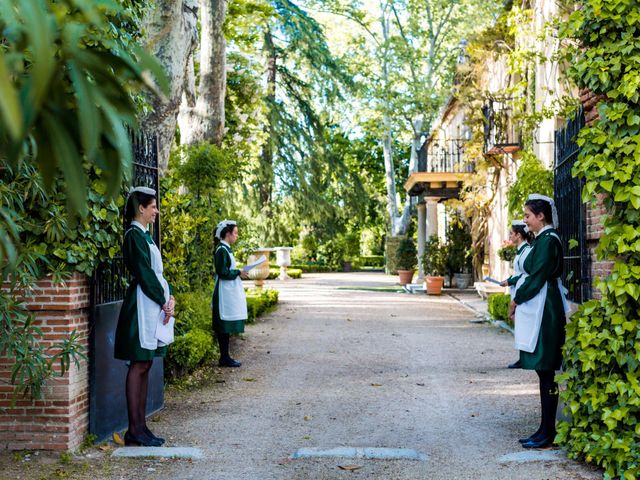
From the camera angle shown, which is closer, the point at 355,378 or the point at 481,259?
the point at 355,378

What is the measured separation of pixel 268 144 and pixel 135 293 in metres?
24.4

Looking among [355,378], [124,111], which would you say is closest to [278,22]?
[355,378]

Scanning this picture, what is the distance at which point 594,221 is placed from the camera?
219 inches

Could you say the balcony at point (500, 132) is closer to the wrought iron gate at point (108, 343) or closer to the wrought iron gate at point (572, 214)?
the wrought iron gate at point (572, 214)

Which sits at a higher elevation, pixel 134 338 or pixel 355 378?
pixel 134 338

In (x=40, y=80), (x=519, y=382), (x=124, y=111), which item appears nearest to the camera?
(x=40, y=80)

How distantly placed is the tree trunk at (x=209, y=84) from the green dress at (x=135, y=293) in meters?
7.80

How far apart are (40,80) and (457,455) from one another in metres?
5.09

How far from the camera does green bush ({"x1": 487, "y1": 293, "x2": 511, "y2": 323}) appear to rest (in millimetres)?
14570

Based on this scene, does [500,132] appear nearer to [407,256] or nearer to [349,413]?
[407,256]

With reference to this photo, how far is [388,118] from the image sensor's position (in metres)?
32.3

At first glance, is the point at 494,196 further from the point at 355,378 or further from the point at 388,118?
the point at 355,378

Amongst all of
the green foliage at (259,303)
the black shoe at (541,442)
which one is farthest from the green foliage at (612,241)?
the green foliage at (259,303)

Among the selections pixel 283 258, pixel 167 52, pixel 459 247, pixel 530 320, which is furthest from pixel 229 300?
pixel 283 258
